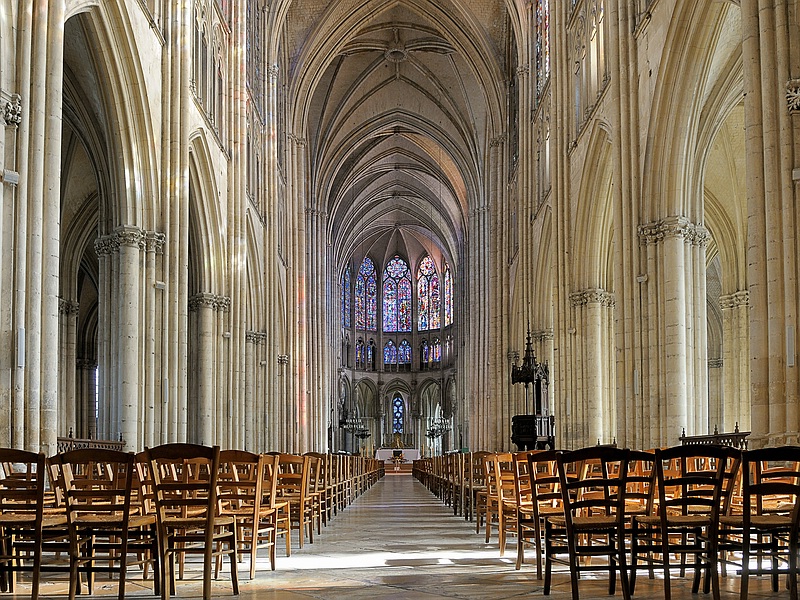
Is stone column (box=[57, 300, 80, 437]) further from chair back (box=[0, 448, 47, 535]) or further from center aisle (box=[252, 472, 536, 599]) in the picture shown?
chair back (box=[0, 448, 47, 535])

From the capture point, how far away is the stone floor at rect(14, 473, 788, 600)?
6.70m

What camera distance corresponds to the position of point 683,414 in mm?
16203

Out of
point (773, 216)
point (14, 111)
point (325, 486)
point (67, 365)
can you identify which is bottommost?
point (325, 486)

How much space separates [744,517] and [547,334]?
25.5m

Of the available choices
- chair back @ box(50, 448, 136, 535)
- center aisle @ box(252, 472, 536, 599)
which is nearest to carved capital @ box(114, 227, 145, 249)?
center aisle @ box(252, 472, 536, 599)

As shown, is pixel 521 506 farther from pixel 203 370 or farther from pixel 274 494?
pixel 203 370

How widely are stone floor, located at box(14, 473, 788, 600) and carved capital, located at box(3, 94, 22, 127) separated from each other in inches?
219

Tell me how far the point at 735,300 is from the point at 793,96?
1790 centimetres

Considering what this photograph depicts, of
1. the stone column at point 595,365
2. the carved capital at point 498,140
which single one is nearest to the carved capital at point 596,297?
the stone column at point 595,365

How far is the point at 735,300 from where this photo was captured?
2795 cm

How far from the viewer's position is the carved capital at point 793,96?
36.1 ft

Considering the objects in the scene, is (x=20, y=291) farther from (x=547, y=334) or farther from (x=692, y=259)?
(x=547, y=334)

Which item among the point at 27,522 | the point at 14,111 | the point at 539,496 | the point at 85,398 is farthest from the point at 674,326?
the point at 85,398

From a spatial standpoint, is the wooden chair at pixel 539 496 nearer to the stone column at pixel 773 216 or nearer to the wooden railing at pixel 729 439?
the stone column at pixel 773 216
